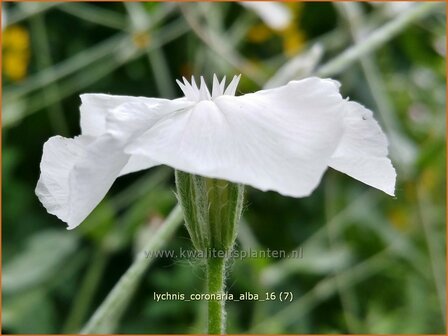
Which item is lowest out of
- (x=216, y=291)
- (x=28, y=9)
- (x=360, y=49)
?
(x=216, y=291)

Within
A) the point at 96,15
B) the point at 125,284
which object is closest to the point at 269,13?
the point at 96,15

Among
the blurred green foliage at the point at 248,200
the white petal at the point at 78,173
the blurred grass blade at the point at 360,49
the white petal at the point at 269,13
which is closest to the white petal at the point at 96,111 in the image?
the white petal at the point at 78,173

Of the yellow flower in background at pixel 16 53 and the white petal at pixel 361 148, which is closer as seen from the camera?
the white petal at pixel 361 148

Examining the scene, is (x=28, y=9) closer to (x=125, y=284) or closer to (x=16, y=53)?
(x=16, y=53)

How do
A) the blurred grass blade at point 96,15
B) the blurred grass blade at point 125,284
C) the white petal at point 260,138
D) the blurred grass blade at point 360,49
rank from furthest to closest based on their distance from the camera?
the blurred grass blade at point 96,15 < the blurred grass blade at point 360,49 < the blurred grass blade at point 125,284 < the white petal at point 260,138

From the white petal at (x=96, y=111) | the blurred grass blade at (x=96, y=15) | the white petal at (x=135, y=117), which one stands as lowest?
the white petal at (x=135, y=117)

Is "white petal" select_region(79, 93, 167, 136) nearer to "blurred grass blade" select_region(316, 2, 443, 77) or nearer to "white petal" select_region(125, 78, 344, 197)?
"white petal" select_region(125, 78, 344, 197)

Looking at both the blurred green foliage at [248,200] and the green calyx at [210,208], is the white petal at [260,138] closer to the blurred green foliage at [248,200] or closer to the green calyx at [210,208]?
the green calyx at [210,208]
